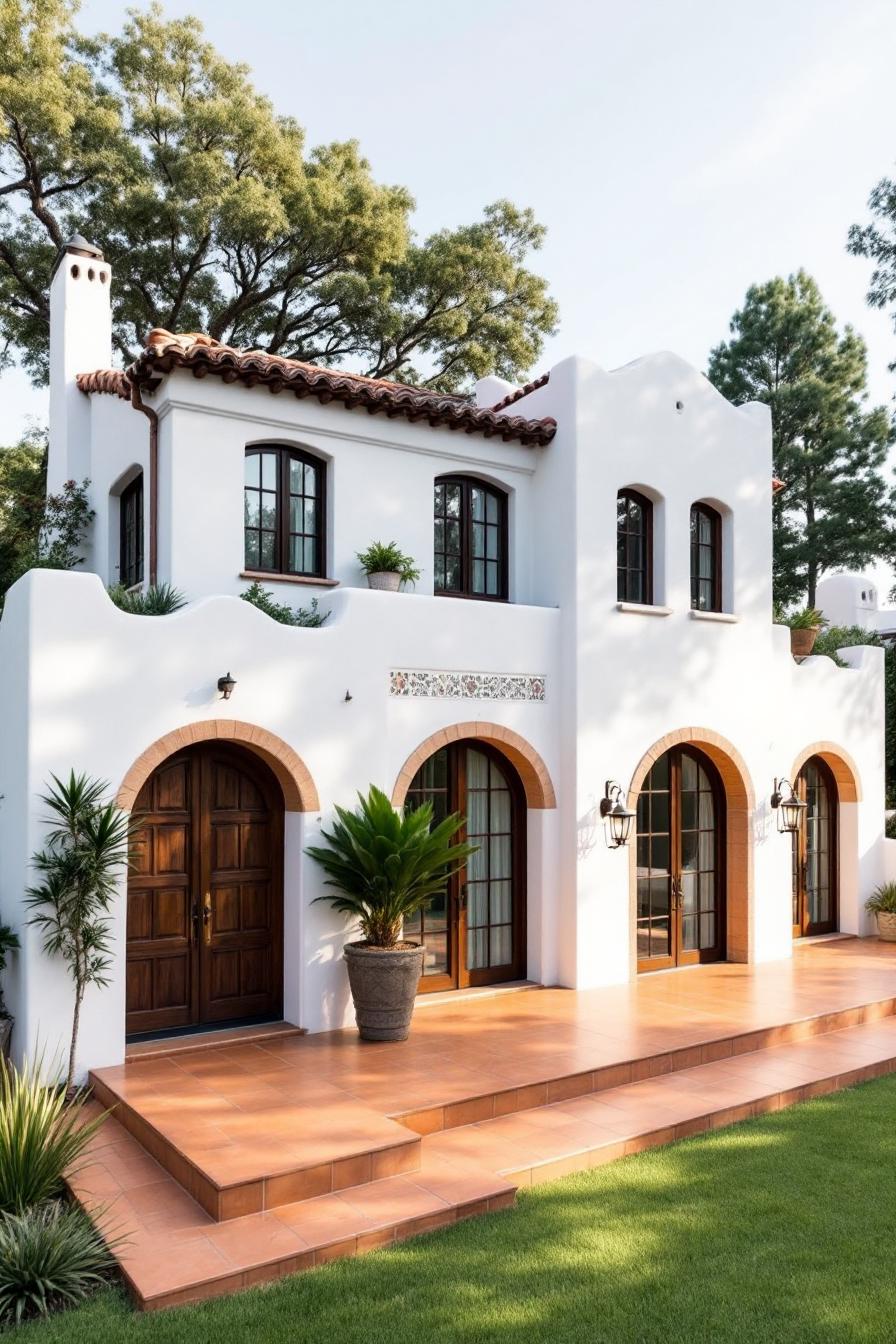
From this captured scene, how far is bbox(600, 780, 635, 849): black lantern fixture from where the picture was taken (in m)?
11.8

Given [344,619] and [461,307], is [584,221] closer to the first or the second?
[344,619]

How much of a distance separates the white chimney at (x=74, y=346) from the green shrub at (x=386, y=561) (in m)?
5.07

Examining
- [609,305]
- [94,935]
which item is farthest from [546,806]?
[609,305]

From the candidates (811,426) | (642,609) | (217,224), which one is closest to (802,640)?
(642,609)

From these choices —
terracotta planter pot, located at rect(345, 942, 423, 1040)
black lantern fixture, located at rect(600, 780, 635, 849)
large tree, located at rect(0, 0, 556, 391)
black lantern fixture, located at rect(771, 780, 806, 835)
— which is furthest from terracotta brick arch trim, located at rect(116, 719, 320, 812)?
large tree, located at rect(0, 0, 556, 391)

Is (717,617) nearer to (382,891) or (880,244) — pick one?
(382,891)

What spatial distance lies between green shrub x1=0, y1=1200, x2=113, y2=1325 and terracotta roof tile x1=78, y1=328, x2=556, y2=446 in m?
7.77

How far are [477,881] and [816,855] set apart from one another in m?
6.73

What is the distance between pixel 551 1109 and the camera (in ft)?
26.6

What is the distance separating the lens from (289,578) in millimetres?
10836

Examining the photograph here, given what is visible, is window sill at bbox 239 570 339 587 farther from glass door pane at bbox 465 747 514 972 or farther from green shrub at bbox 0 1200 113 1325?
green shrub at bbox 0 1200 113 1325

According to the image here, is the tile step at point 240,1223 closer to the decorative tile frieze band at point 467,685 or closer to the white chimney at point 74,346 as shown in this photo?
the decorative tile frieze band at point 467,685

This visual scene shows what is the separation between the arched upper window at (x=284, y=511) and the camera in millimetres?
10953

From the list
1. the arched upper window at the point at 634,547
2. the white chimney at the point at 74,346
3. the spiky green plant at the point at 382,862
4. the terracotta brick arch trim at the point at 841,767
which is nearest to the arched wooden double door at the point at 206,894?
the spiky green plant at the point at 382,862
